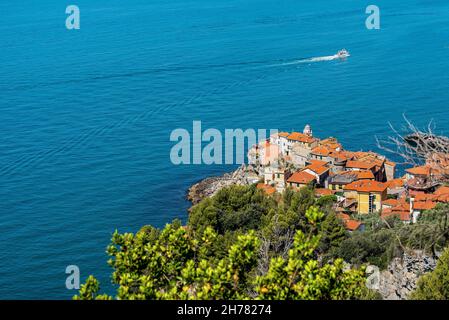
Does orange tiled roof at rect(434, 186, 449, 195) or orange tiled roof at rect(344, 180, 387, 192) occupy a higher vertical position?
orange tiled roof at rect(344, 180, 387, 192)

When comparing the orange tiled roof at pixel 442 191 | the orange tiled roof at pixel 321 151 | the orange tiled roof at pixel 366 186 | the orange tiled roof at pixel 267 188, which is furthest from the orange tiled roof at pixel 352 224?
the orange tiled roof at pixel 321 151

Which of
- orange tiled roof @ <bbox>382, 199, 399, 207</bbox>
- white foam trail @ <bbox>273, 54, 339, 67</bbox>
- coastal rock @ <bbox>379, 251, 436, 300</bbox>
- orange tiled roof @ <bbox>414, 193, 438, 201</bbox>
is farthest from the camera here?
white foam trail @ <bbox>273, 54, 339, 67</bbox>

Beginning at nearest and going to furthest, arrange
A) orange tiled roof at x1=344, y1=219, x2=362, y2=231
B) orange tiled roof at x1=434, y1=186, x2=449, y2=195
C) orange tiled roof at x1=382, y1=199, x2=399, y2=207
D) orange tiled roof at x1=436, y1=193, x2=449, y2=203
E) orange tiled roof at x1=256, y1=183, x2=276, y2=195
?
orange tiled roof at x1=344, y1=219, x2=362, y2=231 → orange tiled roof at x1=436, y1=193, x2=449, y2=203 → orange tiled roof at x1=434, y1=186, x2=449, y2=195 → orange tiled roof at x1=382, y1=199, x2=399, y2=207 → orange tiled roof at x1=256, y1=183, x2=276, y2=195

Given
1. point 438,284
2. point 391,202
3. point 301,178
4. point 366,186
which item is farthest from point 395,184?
point 438,284

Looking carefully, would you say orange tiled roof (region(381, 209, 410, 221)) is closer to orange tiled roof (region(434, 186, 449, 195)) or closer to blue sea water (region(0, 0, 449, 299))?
orange tiled roof (region(434, 186, 449, 195))

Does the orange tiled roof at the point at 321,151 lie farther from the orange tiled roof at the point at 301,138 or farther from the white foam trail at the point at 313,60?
the white foam trail at the point at 313,60

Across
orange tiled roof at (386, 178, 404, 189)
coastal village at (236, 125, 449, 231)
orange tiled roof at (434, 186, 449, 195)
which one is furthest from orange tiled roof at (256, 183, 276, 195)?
orange tiled roof at (434, 186, 449, 195)

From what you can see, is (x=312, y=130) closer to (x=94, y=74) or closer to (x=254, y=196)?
(x=254, y=196)
